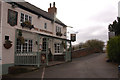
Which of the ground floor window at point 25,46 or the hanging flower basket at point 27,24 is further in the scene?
the hanging flower basket at point 27,24

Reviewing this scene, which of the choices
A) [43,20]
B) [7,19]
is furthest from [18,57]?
[43,20]

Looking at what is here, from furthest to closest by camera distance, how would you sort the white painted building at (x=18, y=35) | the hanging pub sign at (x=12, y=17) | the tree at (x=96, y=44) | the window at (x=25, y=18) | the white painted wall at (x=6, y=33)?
the tree at (x=96, y=44), the window at (x=25, y=18), the hanging pub sign at (x=12, y=17), the white painted building at (x=18, y=35), the white painted wall at (x=6, y=33)

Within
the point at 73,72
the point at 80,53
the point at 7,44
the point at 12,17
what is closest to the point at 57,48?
the point at 80,53

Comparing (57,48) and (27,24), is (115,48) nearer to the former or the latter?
(57,48)

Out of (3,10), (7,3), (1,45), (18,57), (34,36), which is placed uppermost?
(7,3)

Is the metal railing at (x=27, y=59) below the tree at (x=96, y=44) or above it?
below

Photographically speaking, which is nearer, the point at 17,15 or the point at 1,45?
the point at 1,45

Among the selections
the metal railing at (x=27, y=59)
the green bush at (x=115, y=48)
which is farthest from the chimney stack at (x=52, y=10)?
the metal railing at (x=27, y=59)

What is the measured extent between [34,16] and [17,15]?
9.10 ft

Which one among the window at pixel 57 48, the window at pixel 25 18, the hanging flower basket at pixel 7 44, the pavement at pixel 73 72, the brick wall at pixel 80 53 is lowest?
the pavement at pixel 73 72

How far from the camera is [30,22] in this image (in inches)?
516

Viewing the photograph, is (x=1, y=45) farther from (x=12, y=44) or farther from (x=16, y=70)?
(x=16, y=70)

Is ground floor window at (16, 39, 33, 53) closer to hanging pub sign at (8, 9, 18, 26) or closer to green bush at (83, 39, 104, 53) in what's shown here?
hanging pub sign at (8, 9, 18, 26)

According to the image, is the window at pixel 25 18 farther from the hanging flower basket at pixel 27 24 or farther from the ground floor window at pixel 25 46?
the ground floor window at pixel 25 46
